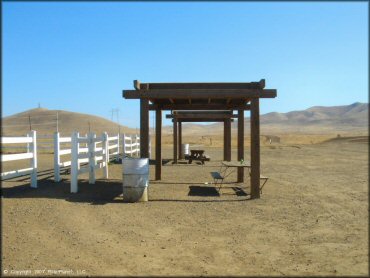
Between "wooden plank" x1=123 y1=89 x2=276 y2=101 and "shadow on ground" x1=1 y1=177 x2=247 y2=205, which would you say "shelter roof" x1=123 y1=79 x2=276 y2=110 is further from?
"shadow on ground" x1=1 y1=177 x2=247 y2=205

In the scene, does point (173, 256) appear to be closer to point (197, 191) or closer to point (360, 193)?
point (197, 191)

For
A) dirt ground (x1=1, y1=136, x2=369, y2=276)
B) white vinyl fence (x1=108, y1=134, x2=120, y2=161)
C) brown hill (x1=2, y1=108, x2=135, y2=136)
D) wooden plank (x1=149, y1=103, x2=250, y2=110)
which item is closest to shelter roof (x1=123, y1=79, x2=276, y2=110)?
dirt ground (x1=1, y1=136, x2=369, y2=276)

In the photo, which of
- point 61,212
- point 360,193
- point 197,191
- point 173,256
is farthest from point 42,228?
point 360,193

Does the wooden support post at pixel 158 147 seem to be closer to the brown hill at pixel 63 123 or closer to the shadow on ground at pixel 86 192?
the shadow on ground at pixel 86 192

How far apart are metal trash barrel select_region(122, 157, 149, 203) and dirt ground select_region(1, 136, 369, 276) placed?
25cm

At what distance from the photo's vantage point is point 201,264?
513 cm

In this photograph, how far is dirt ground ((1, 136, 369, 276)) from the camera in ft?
16.5

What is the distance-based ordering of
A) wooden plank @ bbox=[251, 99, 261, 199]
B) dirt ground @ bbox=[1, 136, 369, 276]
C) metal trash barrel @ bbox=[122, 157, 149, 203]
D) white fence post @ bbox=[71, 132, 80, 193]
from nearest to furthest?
dirt ground @ bbox=[1, 136, 369, 276]
metal trash barrel @ bbox=[122, 157, 149, 203]
wooden plank @ bbox=[251, 99, 261, 199]
white fence post @ bbox=[71, 132, 80, 193]

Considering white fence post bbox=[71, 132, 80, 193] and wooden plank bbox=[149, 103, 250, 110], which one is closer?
white fence post bbox=[71, 132, 80, 193]

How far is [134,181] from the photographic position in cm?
952

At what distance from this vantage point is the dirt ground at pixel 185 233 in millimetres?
5020

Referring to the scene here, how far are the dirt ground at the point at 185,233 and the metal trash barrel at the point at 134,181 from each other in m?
0.25

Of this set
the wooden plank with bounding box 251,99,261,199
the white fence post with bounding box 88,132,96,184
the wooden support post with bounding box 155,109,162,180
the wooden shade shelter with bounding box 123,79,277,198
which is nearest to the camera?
the wooden plank with bounding box 251,99,261,199

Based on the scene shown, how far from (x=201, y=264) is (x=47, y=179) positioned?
31.2ft
